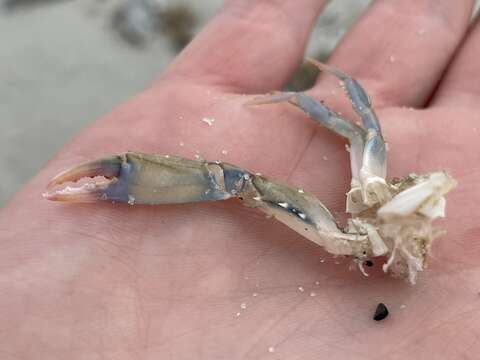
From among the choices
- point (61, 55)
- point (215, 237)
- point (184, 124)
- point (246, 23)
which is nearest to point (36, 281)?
point (215, 237)

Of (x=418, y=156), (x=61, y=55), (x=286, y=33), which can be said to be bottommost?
(x=61, y=55)

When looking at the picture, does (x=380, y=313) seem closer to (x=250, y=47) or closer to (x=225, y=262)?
(x=225, y=262)

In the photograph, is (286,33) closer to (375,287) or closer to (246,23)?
(246,23)

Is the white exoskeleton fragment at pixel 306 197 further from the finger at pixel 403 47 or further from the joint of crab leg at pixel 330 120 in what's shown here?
the finger at pixel 403 47

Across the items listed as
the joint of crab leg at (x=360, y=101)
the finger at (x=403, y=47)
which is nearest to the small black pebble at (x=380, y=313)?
the joint of crab leg at (x=360, y=101)

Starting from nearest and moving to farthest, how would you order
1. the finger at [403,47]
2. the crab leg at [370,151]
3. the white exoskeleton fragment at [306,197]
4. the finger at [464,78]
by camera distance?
the white exoskeleton fragment at [306,197] < the crab leg at [370,151] < the finger at [464,78] < the finger at [403,47]

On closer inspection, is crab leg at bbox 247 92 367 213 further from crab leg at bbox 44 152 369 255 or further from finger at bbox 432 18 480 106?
finger at bbox 432 18 480 106

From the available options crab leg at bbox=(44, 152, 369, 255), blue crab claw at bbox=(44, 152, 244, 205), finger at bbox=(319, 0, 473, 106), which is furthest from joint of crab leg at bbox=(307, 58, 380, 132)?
blue crab claw at bbox=(44, 152, 244, 205)

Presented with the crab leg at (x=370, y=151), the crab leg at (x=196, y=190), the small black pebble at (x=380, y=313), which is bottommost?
the small black pebble at (x=380, y=313)
